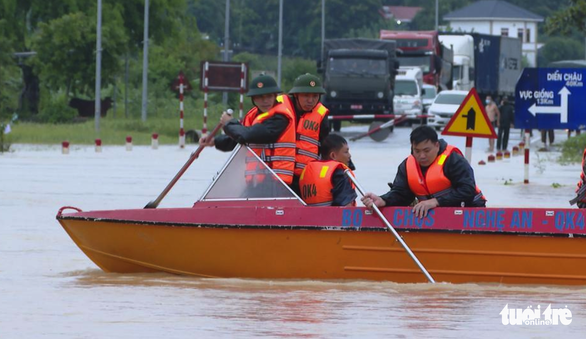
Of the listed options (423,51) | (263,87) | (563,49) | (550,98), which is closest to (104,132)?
(423,51)

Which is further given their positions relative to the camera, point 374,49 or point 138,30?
point 138,30

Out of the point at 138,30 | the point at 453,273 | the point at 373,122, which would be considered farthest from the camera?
the point at 138,30

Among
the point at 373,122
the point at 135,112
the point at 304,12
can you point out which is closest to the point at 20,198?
the point at 373,122

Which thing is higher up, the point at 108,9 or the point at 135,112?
the point at 108,9

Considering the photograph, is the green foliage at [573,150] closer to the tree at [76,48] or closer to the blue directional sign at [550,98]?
the blue directional sign at [550,98]

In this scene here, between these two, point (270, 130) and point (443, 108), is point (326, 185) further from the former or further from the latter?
point (443, 108)

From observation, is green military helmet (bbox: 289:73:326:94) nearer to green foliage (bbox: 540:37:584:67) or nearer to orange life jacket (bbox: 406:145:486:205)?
orange life jacket (bbox: 406:145:486:205)

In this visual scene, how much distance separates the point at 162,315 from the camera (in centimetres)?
1030

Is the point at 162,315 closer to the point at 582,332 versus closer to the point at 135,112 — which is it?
the point at 582,332

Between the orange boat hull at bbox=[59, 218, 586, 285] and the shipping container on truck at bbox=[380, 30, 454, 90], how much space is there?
47756 mm

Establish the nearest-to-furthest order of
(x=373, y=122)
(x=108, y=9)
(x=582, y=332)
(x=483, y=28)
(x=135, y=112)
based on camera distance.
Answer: (x=582, y=332) → (x=373, y=122) → (x=108, y=9) → (x=135, y=112) → (x=483, y=28)

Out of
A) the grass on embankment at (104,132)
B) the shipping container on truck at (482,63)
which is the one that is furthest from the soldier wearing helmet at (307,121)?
the shipping container on truck at (482,63)

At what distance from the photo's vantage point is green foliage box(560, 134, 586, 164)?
110 ft

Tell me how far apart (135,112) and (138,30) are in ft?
20.8
